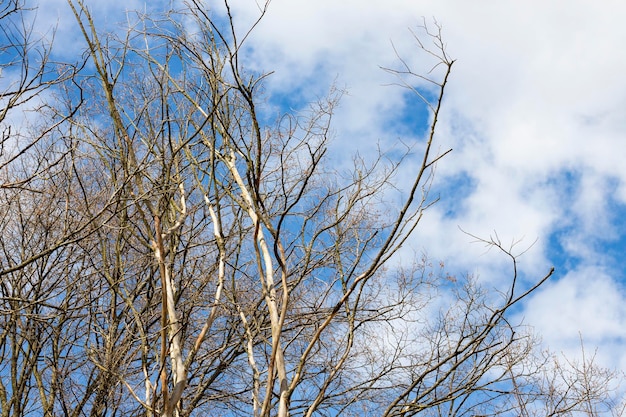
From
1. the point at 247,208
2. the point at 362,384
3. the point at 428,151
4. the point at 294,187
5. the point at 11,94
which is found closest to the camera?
the point at 428,151

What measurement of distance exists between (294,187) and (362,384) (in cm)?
236

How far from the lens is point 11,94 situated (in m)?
4.15

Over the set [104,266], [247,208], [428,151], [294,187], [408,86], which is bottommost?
[428,151]

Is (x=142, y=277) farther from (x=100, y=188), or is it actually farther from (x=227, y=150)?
(x=227, y=150)

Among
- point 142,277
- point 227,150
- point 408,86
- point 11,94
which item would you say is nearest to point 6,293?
point 142,277

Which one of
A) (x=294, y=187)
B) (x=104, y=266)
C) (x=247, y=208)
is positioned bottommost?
(x=247, y=208)

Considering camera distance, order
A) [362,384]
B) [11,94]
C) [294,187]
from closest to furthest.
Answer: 1. [11,94]
2. [362,384]
3. [294,187]

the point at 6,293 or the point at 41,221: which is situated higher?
the point at 41,221

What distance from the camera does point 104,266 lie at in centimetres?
761

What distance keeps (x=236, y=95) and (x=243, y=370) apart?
11.2ft


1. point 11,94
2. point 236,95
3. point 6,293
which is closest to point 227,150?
point 236,95

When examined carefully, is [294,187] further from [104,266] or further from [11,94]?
[11,94]

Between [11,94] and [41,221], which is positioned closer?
[11,94]

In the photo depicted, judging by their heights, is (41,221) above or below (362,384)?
above
